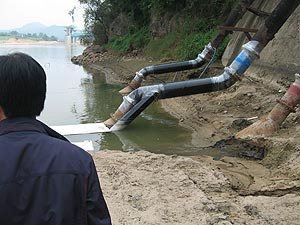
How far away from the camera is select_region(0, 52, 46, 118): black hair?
1.55 meters

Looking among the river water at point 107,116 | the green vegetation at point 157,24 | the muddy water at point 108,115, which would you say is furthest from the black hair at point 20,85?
the green vegetation at point 157,24

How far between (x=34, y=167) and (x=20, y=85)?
336mm

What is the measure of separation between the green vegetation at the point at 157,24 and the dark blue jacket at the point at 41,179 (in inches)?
560

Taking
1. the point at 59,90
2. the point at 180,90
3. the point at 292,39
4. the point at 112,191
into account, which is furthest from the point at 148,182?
the point at 59,90

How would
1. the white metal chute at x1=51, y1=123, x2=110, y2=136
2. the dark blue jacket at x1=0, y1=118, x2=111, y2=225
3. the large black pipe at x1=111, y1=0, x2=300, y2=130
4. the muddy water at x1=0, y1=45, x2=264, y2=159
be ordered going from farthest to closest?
the white metal chute at x1=51, y1=123, x2=110, y2=136 < the large black pipe at x1=111, y1=0, x2=300, y2=130 < the muddy water at x1=0, y1=45, x2=264, y2=159 < the dark blue jacket at x1=0, y1=118, x2=111, y2=225

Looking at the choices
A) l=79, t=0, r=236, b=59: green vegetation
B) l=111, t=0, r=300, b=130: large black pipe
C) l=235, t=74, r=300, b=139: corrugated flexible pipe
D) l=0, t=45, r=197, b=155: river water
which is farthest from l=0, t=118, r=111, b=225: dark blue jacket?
l=79, t=0, r=236, b=59: green vegetation

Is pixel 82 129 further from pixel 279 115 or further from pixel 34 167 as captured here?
pixel 34 167

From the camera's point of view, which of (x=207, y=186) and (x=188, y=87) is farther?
(x=188, y=87)

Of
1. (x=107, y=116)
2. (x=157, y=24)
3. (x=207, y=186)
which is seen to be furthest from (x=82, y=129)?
(x=157, y=24)

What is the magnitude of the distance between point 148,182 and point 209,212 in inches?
42.4

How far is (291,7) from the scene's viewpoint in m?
7.76

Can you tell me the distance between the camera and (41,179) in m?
1.48

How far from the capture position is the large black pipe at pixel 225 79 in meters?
7.98

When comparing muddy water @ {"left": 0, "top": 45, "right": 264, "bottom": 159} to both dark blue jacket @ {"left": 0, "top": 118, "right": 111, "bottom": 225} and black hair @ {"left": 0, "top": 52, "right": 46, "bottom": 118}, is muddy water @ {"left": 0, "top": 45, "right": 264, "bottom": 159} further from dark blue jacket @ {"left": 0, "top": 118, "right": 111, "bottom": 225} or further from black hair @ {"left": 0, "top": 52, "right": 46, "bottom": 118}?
dark blue jacket @ {"left": 0, "top": 118, "right": 111, "bottom": 225}
